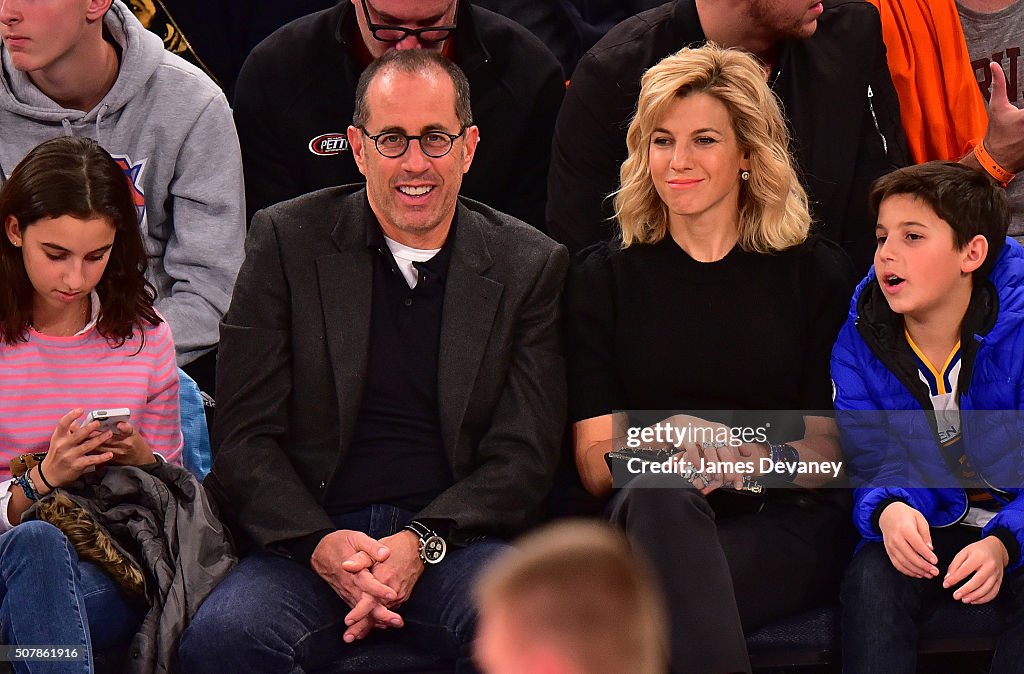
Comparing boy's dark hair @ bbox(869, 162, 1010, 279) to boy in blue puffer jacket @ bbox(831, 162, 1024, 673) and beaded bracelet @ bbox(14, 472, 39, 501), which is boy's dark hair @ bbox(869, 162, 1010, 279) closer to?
boy in blue puffer jacket @ bbox(831, 162, 1024, 673)

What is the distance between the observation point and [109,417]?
3.06 m

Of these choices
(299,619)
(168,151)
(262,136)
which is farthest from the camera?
(262,136)

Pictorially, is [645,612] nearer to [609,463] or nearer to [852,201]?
[609,463]

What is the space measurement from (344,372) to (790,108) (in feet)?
4.70

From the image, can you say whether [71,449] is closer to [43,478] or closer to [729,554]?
[43,478]

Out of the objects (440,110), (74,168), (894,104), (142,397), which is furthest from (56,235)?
(894,104)

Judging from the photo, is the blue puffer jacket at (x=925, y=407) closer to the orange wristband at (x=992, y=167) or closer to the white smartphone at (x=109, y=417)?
the orange wristband at (x=992, y=167)

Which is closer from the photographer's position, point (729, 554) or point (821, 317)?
point (729, 554)

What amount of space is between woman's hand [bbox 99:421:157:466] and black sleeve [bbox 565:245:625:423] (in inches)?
39.0

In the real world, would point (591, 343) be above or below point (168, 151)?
below

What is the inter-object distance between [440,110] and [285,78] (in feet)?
2.99

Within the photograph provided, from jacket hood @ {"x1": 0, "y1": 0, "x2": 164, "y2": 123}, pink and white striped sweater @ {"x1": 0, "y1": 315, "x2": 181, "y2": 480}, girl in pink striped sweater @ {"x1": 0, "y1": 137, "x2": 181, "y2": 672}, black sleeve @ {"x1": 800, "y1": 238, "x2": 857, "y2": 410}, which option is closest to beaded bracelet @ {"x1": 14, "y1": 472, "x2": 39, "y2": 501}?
girl in pink striped sweater @ {"x1": 0, "y1": 137, "x2": 181, "y2": 672}

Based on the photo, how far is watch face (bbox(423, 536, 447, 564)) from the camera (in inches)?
122
